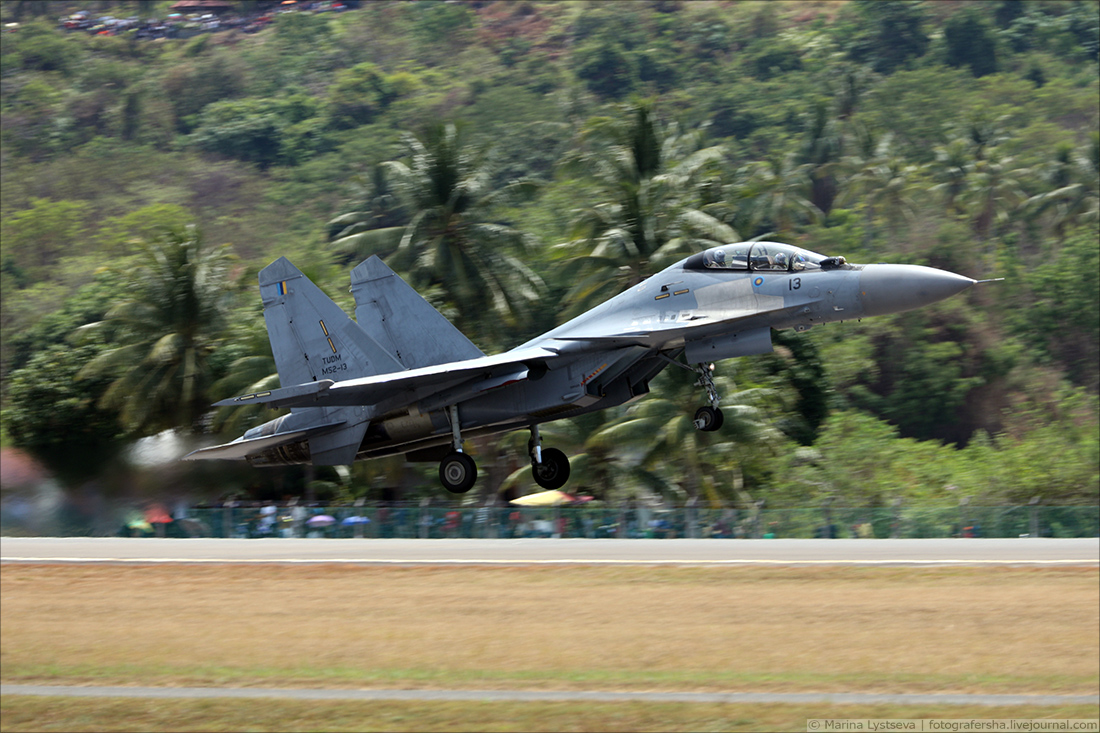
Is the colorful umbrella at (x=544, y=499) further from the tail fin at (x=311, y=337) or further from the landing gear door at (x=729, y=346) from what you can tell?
the landing gear door at (x=729, y=346)

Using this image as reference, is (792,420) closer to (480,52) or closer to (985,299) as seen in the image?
(985,299)

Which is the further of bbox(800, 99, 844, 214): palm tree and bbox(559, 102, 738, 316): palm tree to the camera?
bbox(800, 99, 844, 214): palm tree

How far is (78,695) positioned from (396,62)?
173m

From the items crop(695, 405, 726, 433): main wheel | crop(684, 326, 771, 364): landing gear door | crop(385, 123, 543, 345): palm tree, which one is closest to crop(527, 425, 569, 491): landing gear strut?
crop(695, 405, 726, 433): main wheel

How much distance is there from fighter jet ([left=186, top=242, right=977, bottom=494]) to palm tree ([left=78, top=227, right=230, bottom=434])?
82.8ft

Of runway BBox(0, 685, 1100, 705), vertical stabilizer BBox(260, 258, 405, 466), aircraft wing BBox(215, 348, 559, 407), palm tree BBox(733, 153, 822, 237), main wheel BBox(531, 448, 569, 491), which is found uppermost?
palm tree BBox(733, 153, 822, 237)

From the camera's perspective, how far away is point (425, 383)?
23516 mm

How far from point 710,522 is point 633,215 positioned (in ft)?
45.6

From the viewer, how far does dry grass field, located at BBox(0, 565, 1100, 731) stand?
3259cm

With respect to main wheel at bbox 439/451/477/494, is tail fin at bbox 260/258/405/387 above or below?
above

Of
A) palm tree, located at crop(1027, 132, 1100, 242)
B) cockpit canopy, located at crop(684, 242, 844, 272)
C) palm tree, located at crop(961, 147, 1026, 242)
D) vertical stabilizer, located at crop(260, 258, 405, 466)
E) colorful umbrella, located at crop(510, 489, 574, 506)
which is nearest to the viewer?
cockpit canopy, located at crop(684, 242, 844, 272)

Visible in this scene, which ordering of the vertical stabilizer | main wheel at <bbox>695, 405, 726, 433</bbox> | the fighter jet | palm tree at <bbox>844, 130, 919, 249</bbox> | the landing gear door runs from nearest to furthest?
main wheel at <bbox>695, 405, 726, 433</bbox> < the fighter jet < the landing gear door < the vertical stabilizer < palm tree at <bbox>844, 130, 919, 249</bbox>

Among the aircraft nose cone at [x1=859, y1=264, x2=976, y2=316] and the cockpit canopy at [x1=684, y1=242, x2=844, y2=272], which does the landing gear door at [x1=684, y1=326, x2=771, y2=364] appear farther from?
the aircraft nose cone at [x1=859, y1=264, x2=976, y2=316]

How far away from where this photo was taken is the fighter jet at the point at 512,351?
847 inches
